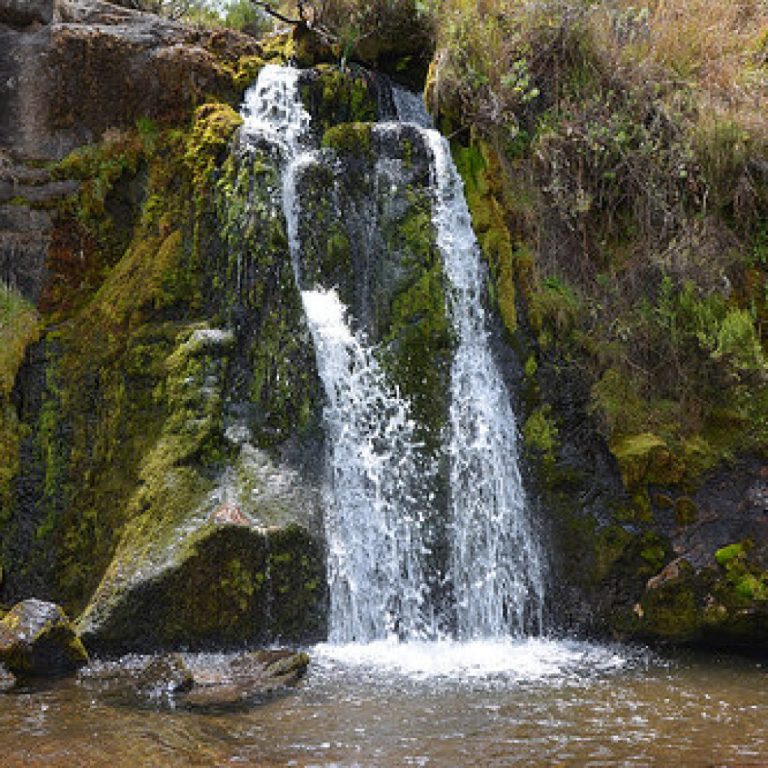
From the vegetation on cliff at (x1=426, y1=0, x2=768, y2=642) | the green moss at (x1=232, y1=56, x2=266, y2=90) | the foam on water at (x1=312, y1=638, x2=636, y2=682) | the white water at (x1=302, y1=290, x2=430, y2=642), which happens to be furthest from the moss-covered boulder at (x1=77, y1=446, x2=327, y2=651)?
the green moss at (x1=232, y1=56, x2=266, y2=90)

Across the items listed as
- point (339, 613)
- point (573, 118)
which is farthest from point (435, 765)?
point (573, 118)

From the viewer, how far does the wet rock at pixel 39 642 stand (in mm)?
5613

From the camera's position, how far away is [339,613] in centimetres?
663

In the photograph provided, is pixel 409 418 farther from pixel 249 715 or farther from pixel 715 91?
pixel 715 91

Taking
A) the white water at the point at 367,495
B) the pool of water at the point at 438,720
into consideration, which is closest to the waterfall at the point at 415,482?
the white water at the point at 367,495

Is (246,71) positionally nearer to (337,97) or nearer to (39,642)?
(337,97)

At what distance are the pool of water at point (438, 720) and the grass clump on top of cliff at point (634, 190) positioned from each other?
1991 millimetres

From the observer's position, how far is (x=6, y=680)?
5512 mm

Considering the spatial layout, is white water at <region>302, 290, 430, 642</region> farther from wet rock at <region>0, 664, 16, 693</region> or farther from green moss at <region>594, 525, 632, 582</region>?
wet rock at <region>0, 664, 16, 693</region>

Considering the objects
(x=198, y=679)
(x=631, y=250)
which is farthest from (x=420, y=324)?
(x=198, y=679)

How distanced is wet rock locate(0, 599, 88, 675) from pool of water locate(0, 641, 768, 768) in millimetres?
226

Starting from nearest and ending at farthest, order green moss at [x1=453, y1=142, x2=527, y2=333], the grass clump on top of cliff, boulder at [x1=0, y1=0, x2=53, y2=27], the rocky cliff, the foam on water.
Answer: the foam on water, the rocky cliff, the grass clump on top of cliff, green moss at [x1=453, y1=142, x2=527, y2=333], boulder at [x1=0, y1=0, x2=53, y2=27]

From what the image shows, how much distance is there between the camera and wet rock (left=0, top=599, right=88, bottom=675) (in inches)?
221

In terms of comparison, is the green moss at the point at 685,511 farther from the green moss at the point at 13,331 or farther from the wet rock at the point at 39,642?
the green moss at the point at 13,331
